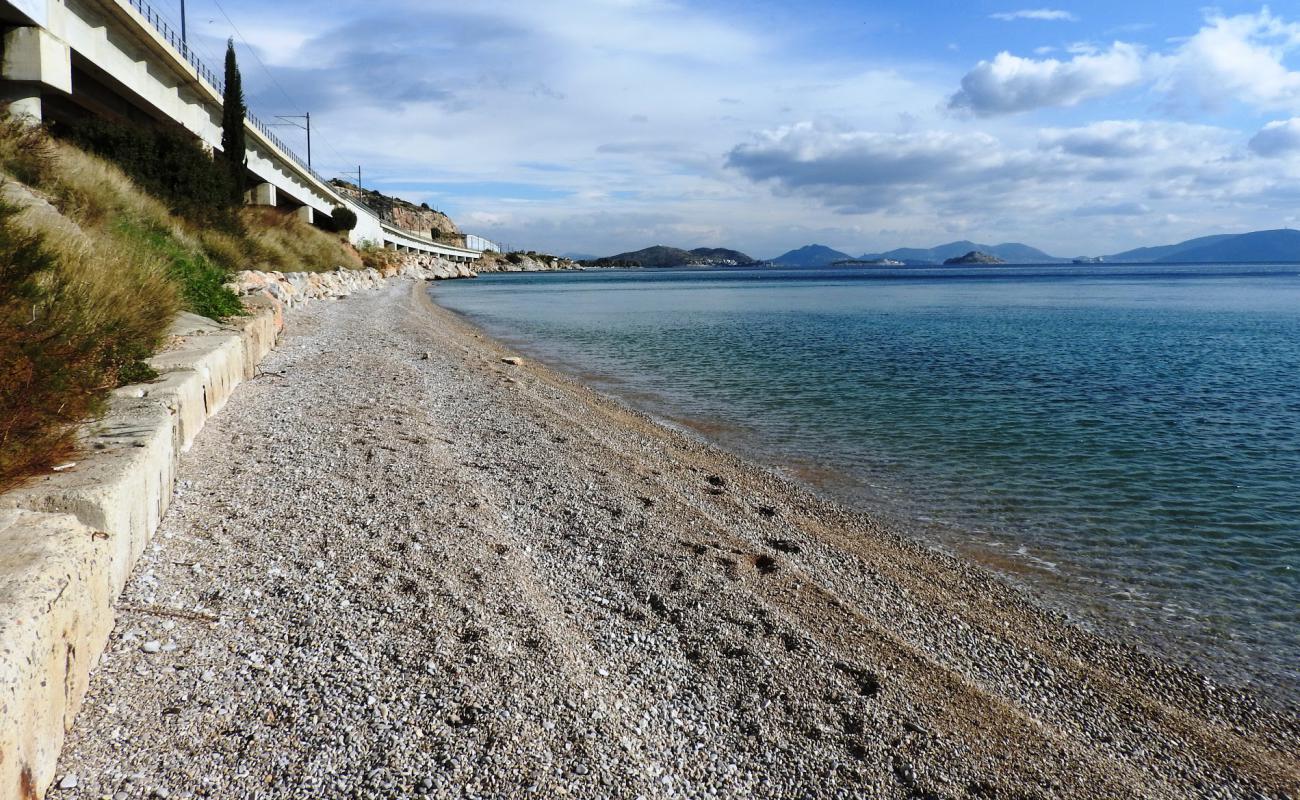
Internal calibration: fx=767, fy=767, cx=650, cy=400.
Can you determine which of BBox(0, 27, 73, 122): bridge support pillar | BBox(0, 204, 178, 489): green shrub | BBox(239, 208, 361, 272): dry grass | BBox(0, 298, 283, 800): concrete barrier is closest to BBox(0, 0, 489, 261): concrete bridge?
BBox(0, 27, 73, 122): bridge support pillar

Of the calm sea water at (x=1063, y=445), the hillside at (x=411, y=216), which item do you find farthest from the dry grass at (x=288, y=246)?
the hillside at (x=411, y=216)

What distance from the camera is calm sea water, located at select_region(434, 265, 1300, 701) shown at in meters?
6.75

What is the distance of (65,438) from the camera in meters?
4.96

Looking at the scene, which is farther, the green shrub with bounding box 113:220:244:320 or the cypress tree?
the cypress tree

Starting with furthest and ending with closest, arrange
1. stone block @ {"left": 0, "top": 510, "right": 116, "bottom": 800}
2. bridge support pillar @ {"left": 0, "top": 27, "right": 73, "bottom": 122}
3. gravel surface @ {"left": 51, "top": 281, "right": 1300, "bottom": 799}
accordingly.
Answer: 1. bridge support pillar @ {"left": 0, "top": 27, "right": 73, "bottom": 122}
2. gravel surface @ {"left": 51, "top": 281, "right": 1300, "bottom": 799}
3. stone block @ {"left": 0, "top": 510, "right": 116, "bottom": 800}

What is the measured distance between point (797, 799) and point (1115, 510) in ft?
23.4

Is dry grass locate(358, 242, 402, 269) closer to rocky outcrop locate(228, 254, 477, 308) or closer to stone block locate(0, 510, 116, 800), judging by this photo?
rocky outcrop locate(228, 254, 477, 308)

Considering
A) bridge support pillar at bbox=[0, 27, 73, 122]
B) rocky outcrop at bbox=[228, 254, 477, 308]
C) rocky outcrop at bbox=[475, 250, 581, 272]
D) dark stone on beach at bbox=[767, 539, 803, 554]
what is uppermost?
rocky outcrop at bbox=[475, 250, 581, 272]

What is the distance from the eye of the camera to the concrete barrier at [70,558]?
2939 mm

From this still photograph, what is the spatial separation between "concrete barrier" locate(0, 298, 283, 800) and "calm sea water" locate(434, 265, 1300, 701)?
22.4ft

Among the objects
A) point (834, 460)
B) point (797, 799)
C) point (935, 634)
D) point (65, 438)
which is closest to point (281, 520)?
point (65, 438)

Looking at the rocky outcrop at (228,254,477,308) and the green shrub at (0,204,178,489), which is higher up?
the rocky outcrop at (228,254,477,308)

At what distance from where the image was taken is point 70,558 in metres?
3.59

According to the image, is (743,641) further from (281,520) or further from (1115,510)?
(1115,510)
